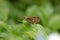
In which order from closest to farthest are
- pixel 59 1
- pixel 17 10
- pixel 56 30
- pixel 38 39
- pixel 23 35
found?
1. pixel 38 39
2. pixel 23 35
3. pixel 56 30
4. pixel 17 10
5. pixel 59 1

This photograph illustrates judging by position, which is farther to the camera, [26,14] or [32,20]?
[26,14]

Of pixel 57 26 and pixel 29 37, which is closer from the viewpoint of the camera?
pixel 29 37

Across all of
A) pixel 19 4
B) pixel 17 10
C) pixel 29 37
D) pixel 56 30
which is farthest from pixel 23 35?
pixel 19 4

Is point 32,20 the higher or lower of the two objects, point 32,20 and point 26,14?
the lower

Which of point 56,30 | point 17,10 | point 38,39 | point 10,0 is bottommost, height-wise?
point 38,39

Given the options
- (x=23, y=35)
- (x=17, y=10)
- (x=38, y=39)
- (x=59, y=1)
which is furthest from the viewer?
(x=59, y=1)

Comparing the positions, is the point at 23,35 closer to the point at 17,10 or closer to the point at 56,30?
the point at 56,30

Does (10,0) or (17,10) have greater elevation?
(10,0)
